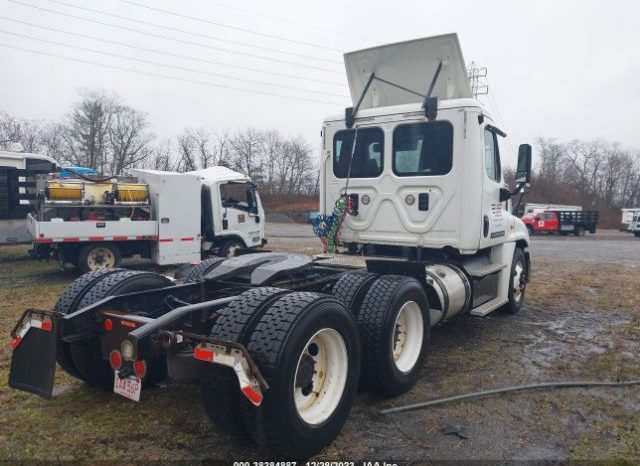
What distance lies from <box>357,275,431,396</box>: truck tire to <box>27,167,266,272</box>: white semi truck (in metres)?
7.54

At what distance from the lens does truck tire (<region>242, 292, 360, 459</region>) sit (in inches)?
108

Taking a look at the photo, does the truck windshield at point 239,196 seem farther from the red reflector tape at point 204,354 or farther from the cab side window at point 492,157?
the red reflector tape at point 204,354

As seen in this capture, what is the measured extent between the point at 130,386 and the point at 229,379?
75 centimetres

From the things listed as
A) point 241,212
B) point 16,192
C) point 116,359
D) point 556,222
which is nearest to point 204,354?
point 116,359

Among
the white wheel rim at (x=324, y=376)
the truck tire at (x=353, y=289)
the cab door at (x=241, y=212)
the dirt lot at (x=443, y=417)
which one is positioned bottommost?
the dirt lot at (x=443, y=417)

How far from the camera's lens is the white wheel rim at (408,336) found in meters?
4.28

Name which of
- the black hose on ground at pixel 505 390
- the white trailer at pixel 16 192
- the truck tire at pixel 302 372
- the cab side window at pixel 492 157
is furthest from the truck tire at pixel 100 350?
the white trailer at pixel 16 192

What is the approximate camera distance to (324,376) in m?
3.33

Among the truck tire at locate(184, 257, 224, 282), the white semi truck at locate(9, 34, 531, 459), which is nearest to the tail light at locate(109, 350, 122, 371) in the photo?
the white semi truck at locate(9, 34, 531, 459)

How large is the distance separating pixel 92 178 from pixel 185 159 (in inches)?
1612

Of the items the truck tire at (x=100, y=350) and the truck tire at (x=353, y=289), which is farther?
the truck tire at (x=353, y=289)

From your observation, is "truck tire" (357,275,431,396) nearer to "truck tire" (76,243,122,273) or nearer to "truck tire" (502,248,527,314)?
"truck tire" (502,248,527,314)

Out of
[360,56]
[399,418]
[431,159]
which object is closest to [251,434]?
[399,418]

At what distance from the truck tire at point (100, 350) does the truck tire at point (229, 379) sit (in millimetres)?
981
